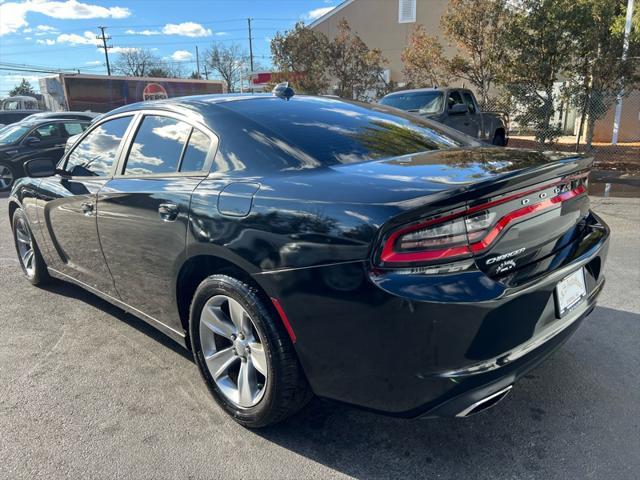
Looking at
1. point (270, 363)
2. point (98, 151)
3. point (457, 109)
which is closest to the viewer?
point (270, 363)

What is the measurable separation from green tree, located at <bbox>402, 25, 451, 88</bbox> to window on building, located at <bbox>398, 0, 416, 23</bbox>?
895 centimetres

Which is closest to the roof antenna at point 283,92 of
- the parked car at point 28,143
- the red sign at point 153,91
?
the parked car at point 28,143

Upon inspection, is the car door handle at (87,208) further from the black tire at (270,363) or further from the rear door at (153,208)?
the black tire at (270,363)

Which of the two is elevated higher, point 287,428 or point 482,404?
point 482,404

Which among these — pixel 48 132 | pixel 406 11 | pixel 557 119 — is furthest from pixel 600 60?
pixel 406 11

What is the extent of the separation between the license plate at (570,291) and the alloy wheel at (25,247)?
14.5 ft

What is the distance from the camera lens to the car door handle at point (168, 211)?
2.66m

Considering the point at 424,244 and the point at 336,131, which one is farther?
the point at 336,131

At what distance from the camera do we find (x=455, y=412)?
6.40ft

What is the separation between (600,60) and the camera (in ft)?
38.2

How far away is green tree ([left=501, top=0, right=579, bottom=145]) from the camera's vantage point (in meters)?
11.4

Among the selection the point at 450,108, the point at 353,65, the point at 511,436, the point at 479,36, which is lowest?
the point at 511,436

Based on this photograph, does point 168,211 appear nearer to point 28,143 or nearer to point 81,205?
point 81,205

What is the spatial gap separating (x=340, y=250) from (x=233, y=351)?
0.99 meters
